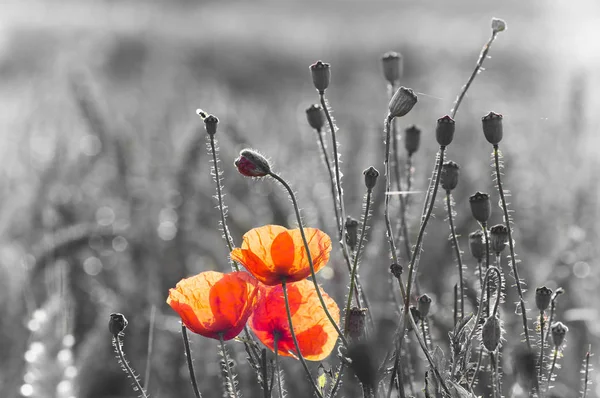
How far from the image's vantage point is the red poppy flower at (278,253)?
2.62ft

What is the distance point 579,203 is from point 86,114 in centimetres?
117

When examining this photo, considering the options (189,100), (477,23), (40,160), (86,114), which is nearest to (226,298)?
(86,114)

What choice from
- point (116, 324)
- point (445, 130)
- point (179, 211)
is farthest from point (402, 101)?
point (179, 211)

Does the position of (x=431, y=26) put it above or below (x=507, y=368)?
above

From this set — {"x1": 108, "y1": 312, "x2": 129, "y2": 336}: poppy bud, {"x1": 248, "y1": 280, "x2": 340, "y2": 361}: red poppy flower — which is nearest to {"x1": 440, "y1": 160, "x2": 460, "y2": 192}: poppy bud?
{"x1": 248, "y1": 280, "x2": 340, "y2": 361}: red poppy flower

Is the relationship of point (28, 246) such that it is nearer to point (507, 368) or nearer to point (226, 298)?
point (507, 368)

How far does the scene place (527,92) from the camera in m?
4.97

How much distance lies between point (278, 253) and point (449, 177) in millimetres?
203

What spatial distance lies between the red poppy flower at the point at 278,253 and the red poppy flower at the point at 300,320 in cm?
3

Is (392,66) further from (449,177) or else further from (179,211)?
(179,211)

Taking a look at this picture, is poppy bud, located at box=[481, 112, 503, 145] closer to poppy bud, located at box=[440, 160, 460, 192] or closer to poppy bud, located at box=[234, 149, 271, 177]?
poppy bud, located at box=[440, 160, 460, 192]

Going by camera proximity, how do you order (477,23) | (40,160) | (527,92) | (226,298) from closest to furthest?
(226,298)
(40,160)
(527,92)
(477,23)

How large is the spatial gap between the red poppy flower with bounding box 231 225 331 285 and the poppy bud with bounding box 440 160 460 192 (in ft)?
0.47

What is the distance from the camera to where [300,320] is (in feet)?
2.80
